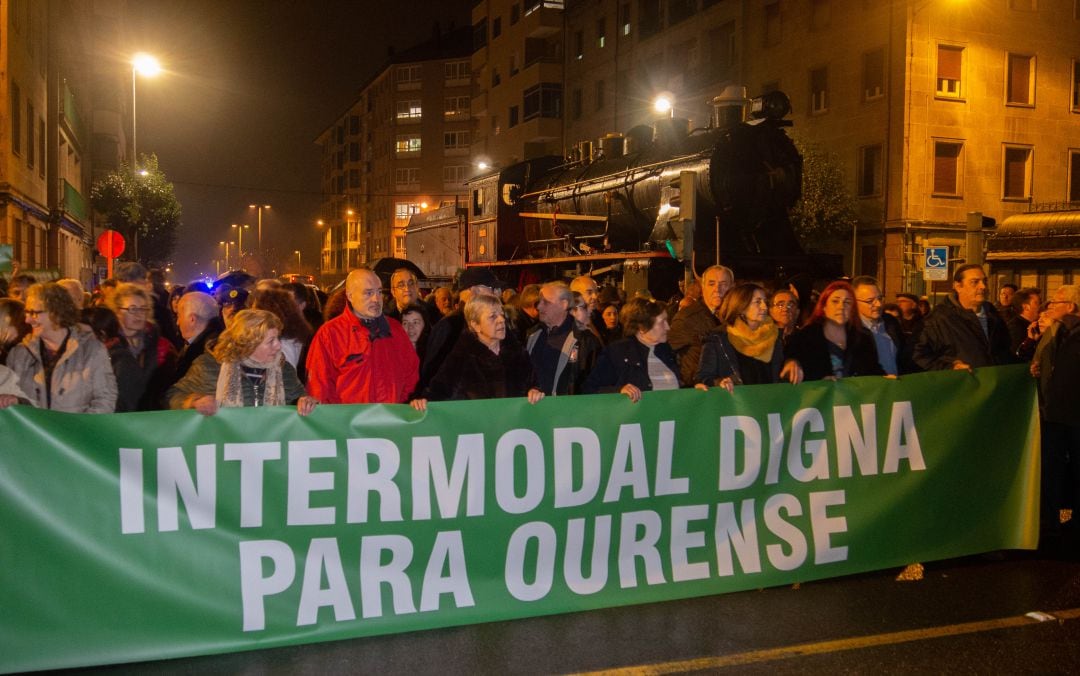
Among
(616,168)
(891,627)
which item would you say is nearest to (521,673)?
(891,627)

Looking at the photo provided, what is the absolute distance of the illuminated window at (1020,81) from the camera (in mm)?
29344

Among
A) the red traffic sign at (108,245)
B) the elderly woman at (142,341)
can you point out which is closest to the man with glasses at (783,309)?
the elderly woman at (142,341)

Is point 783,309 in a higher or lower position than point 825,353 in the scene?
higher

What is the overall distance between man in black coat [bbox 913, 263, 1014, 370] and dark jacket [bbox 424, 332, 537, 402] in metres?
3.24

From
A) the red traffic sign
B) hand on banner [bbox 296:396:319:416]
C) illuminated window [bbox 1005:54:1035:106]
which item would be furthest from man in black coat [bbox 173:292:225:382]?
illuminated window [bbox 1005:54:1035:106]

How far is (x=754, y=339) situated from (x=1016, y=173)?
28236 mm

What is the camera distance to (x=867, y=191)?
95.8 ft

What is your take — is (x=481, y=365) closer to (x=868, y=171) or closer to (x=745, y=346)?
(x=745, y=346)

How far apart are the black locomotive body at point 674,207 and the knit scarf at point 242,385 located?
7152 mm

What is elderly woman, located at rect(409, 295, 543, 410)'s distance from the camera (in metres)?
5.37

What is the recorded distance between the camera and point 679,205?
13.5 metres

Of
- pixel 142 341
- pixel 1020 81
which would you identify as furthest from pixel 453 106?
pixel 142 341

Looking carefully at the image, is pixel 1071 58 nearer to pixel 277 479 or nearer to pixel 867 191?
pixel 867 191

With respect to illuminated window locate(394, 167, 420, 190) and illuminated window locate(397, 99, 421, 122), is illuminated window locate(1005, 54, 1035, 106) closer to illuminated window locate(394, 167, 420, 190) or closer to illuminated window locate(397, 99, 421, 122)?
illuminated window locate(394, 167, 420, 190)
